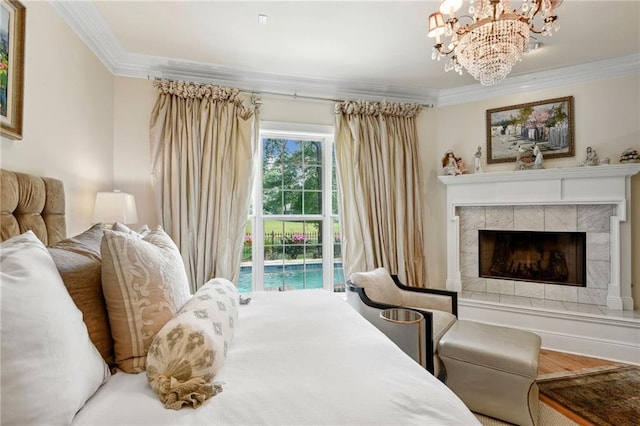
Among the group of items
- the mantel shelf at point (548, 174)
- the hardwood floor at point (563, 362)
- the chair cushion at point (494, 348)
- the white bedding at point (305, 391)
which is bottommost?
the hardwood floor at point (563, 362)

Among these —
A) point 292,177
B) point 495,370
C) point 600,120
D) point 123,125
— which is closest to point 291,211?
point 292,177

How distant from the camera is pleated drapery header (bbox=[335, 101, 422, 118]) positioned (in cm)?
328

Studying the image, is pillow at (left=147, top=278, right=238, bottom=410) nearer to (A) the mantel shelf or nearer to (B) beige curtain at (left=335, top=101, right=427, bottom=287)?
(B) beige curtain at (left=335, top=101, right=427, bottom=287)

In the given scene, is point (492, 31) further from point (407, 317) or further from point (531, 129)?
point (531, 129)

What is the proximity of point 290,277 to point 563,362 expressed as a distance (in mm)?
2594

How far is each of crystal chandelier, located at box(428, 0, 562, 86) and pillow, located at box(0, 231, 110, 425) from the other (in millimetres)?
2009

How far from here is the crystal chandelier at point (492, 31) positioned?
1.55m

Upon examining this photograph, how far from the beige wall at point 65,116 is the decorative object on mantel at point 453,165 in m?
3.41

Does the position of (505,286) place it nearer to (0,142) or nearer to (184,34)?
(184,34)

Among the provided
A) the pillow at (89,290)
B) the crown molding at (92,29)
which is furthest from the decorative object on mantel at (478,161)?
the crown molding at (92,29)

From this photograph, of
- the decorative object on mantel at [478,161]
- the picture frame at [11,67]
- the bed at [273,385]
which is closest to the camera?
the bed at [273,385]

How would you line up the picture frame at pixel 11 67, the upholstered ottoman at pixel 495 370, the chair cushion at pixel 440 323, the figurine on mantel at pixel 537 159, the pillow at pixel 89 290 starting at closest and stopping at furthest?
the pillow at pixel 89 290
the picture frame at pixel 11 67
the upholstered ottoman at pixel 495 370
the chair cushion at pixel 440 323
the figurine on mantel at pixel 537 159

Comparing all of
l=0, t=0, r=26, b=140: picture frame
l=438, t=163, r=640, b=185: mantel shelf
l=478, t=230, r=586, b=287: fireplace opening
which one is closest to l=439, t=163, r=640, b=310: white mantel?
l=438, t=163, r=640, b=185: mantel shelf

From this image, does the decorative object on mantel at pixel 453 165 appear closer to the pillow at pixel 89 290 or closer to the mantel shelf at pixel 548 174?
the mantel shelf at pixel 548 174
